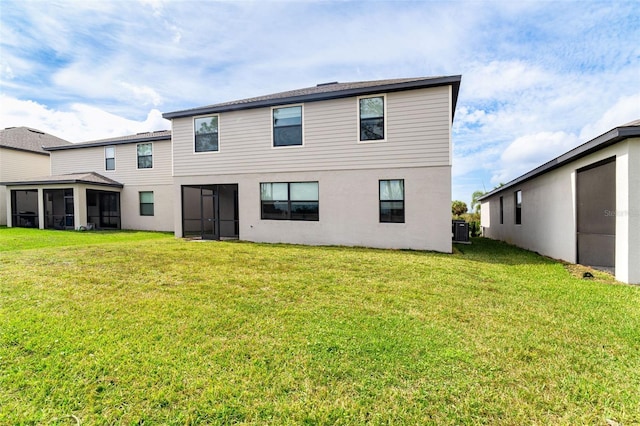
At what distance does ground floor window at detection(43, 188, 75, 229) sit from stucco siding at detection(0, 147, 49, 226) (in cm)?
199

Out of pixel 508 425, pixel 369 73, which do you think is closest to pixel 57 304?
pixel 508 425

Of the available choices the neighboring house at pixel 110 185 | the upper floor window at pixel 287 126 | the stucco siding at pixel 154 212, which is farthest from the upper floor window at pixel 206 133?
the stucco siding at pixel 154 212

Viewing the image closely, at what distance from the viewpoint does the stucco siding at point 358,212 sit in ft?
29.9

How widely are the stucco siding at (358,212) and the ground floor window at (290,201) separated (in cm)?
19

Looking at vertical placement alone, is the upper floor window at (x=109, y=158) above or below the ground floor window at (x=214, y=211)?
above

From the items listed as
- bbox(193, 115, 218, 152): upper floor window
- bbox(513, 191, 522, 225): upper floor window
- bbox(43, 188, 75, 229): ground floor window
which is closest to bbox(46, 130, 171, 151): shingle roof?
bbox(43, 188, 75, 229): ground floor window

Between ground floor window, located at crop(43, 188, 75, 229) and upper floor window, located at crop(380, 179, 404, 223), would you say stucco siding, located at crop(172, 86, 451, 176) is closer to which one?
upper floor window, located at crop(380, 179, 404, 223)

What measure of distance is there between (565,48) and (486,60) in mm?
2362

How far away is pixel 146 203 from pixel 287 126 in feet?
35.2

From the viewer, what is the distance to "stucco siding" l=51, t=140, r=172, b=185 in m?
15.8

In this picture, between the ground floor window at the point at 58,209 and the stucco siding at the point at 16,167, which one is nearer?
the ground floor window at the point at 58,209

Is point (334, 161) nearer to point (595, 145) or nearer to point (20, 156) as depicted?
point (595, 145)

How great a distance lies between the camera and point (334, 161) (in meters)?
10.1

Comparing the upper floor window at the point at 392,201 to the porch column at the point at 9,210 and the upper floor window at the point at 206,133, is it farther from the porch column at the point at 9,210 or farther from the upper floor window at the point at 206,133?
the porch column at the point at 9,210
